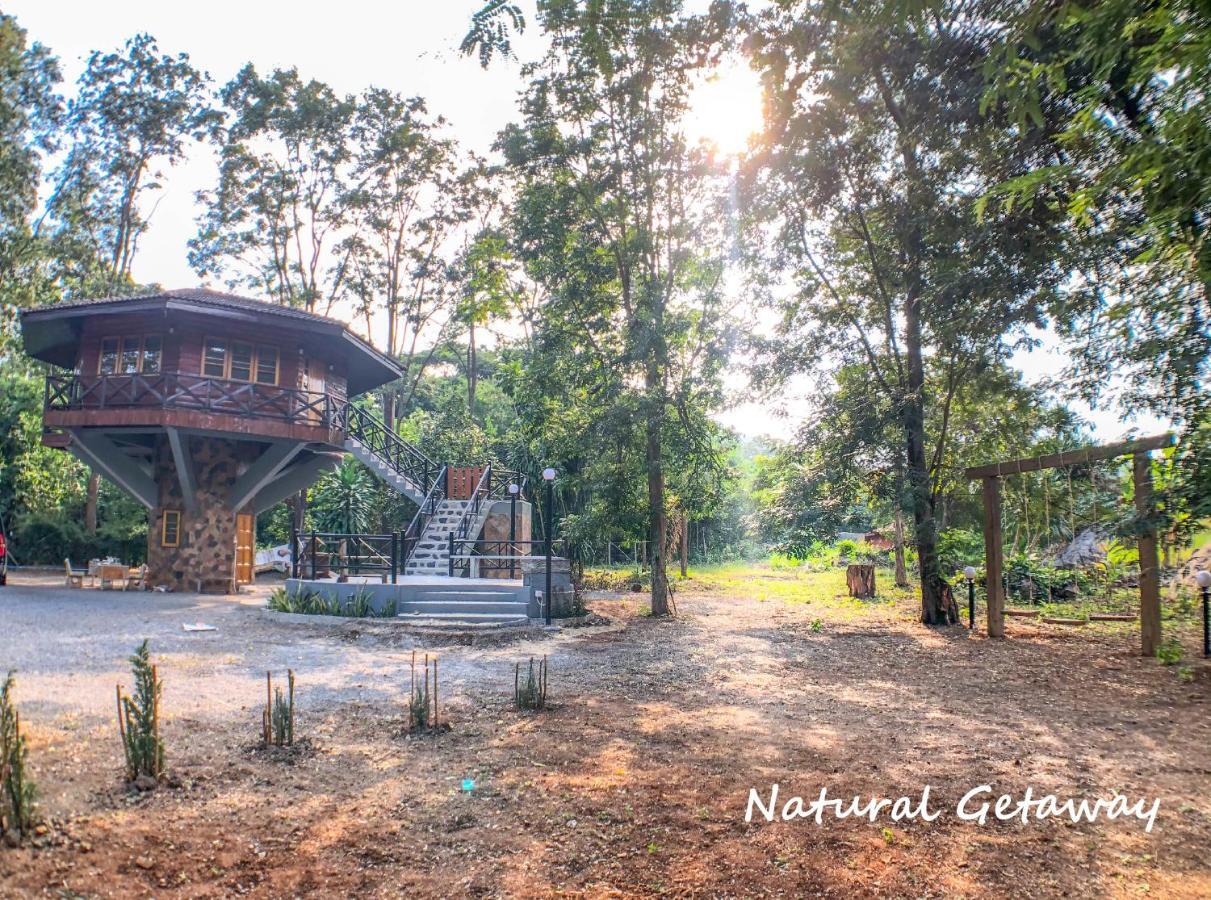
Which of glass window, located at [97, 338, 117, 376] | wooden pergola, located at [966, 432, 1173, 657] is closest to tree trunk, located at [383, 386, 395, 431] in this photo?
glass window, located at [97, 338, 117, 376]

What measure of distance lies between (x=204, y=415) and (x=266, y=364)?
2284mm

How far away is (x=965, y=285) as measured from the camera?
11094 mm

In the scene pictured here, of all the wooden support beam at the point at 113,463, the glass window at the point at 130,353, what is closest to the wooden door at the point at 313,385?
the glass window at the point at 130,353

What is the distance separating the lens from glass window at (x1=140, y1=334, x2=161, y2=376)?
17.5 metres

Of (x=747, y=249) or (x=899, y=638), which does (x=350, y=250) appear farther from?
(x=899, y=638)

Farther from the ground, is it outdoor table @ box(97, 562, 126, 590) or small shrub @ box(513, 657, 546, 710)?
outdoor table @ box(97, 562, 126, 590)

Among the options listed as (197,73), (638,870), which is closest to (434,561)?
(638,870)

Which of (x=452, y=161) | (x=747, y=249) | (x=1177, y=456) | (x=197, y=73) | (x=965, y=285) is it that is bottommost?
(x=1177, y=456)

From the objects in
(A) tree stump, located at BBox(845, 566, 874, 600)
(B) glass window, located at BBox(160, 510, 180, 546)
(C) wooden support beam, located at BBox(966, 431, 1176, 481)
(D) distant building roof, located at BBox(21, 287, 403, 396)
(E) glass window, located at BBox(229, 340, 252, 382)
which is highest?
(D) distant building roof, located at BBox(21, 287, 403, 396)

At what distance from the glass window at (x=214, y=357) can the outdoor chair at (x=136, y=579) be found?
219 inches

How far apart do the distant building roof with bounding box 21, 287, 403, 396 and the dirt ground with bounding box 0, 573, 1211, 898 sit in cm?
894

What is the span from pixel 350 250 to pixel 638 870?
2934 centimetres

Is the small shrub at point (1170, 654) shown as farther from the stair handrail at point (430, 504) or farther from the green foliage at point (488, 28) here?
the stair handrail at point (430, 504)

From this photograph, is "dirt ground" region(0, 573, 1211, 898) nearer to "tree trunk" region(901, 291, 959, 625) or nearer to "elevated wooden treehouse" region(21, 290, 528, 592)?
"tree trunk" region(901, 291, 959, 625)
